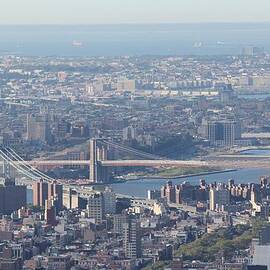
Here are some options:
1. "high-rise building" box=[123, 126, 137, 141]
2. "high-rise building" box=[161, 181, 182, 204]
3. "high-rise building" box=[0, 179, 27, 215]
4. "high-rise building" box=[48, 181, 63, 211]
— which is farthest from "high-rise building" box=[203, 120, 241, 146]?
"high-rise building" box=[0, 179, 27, 215]

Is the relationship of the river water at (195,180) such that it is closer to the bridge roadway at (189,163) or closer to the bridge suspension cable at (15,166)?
the bridge roadway at (189,163)

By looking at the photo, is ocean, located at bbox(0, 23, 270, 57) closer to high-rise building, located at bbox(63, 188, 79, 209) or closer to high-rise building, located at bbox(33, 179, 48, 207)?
high-rise building, located at bbox(33, 179, 48, 207)

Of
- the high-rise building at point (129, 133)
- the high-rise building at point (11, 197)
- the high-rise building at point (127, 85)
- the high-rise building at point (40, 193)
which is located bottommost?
the high-rise building at point (127, 85)

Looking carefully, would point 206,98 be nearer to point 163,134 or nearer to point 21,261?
point 163,134

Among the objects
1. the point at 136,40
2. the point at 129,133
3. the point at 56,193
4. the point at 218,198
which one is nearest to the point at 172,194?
the point at 218,198

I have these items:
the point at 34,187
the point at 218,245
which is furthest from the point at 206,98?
the point at 218,245

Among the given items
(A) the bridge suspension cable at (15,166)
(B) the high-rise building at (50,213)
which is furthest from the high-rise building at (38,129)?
(B) the high-rise building at (50,213)

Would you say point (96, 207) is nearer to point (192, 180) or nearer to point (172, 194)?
point (172, 194)
